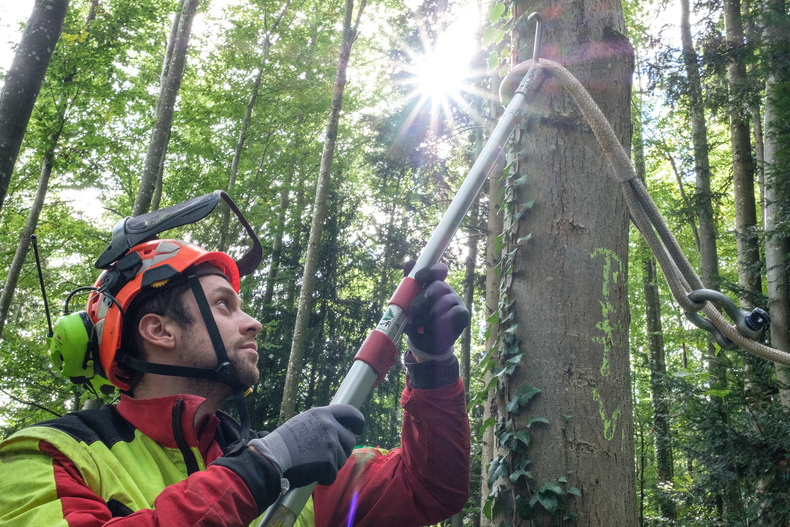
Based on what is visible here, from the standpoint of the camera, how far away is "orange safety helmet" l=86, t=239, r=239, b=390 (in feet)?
7.30

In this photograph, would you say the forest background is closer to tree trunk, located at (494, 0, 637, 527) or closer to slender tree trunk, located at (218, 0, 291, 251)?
slender tree trunk, located at (218, 0, 291, 251)

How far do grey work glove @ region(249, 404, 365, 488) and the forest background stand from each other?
4.99m

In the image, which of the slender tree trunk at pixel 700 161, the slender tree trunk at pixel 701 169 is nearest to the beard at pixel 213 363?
the slender tree trunk at pixel 701 169

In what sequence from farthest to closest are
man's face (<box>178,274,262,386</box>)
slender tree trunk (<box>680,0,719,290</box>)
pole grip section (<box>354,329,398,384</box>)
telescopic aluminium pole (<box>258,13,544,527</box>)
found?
slender tree trunk (<box>680,0,719,290</box>) → man's face (<box>178,274,262,386</box>) → pole grip section (<box>354,329,398,384</box>) → telescopic aluminium pole (<box>258,13,544,527</box>)

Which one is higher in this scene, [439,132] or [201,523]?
[439,132]

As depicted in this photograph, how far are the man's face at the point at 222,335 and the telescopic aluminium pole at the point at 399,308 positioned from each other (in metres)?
0.56

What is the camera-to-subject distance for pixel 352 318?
15148mm

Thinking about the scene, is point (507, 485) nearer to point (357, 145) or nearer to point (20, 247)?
point (20, 247)

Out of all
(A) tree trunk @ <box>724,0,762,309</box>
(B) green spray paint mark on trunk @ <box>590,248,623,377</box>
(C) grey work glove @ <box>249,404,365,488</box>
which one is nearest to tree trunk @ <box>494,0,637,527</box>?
(B) green spray paint mark on trunk @ <box>590,248,623,377</box>

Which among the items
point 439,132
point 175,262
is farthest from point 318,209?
point 175,262

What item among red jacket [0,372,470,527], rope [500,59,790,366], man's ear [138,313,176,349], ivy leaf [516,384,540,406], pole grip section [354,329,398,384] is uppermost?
rope [500,59,790,366]

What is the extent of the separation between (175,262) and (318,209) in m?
7.71

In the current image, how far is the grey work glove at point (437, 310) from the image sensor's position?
2.00 meters

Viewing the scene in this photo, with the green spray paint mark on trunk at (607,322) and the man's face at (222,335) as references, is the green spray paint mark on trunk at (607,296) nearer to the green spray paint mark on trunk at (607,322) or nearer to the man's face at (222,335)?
the green spray paint mark on trunk at (607,322)
